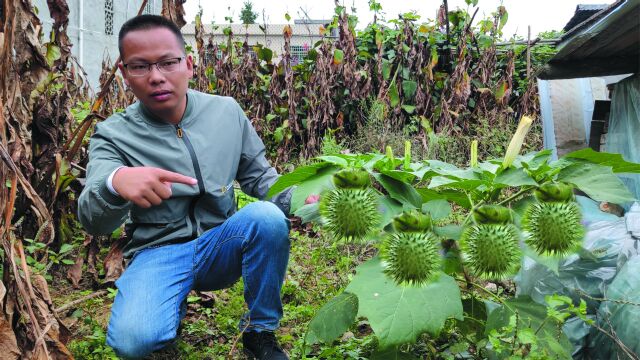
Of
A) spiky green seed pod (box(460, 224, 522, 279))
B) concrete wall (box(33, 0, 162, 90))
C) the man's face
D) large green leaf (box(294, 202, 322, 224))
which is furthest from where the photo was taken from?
concrete wall (box(33, 0, 162, 90))

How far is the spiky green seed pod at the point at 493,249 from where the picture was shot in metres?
1.08

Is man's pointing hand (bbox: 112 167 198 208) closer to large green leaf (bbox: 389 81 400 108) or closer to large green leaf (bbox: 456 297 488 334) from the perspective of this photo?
large green leaf (bbox: 456 297 488 334)

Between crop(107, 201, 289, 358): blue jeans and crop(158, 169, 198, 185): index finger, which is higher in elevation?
crop(158, 169, 198, 185): index finger

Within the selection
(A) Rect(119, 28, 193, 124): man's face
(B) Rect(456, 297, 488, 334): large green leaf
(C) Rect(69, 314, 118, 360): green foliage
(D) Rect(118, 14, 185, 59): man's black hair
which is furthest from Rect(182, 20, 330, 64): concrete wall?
(B) Rect(456, 297, 488, 334): large green leaf

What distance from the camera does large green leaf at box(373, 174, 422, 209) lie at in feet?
4.52

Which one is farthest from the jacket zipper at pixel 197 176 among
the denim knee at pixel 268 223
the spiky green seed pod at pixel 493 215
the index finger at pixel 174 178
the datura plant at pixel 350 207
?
the spiky green seed pod at pixel 493 215

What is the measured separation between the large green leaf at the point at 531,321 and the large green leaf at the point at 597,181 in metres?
0.42

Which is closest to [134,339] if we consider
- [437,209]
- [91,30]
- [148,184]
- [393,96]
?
[148,184]

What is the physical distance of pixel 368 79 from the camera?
289 inches

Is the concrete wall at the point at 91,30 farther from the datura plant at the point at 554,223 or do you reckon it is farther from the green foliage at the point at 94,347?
the datura plant at the point at 554,223

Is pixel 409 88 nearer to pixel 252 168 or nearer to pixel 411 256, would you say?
pixel 252 168

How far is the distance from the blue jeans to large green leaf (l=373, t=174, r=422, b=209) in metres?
1.16

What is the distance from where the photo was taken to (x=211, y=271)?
2.63m

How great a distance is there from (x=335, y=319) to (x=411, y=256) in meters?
0.75
